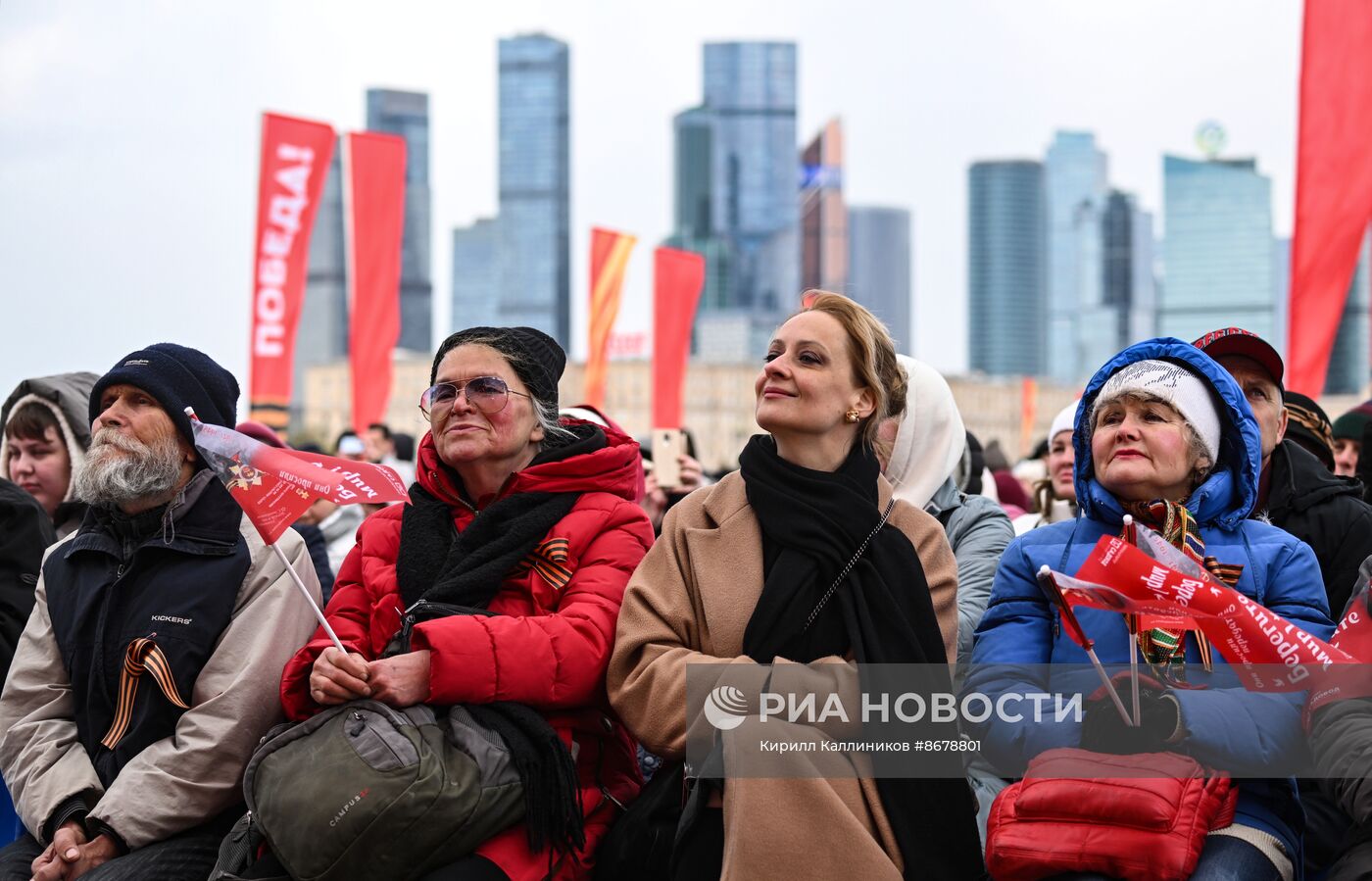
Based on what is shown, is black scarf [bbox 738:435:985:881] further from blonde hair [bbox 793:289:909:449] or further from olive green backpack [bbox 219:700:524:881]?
olive green backpack [bbox 219:700:524:881]

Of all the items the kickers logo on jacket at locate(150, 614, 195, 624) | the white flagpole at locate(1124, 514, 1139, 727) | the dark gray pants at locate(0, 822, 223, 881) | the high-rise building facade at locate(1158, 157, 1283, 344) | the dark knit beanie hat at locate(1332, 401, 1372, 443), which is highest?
the high-rise building facade at locate(1158, 157, 1283, 344)

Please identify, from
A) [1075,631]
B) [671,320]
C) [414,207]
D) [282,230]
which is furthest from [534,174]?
[1075,631]

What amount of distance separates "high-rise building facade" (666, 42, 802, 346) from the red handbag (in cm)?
18333

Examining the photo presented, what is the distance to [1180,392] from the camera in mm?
3971

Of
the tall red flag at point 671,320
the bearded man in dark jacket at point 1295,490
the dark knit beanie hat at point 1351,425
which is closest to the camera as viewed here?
the bearded man in dark jacket at point 1295,490

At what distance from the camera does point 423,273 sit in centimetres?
17788

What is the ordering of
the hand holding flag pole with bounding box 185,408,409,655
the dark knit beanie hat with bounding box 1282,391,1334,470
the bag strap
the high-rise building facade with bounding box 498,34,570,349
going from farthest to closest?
the high-rise building facade with bounding box 498,34,570,349
the dark knit beanie hat with bounding box 1282,391,1334,470
the hand holding flag pole with bounding box 185,408,409,655
the bag strap

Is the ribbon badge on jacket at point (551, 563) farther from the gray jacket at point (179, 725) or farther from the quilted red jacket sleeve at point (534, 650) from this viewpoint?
the gray jacket at point (179, 725)

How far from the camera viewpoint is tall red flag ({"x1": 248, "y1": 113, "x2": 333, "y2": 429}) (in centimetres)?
1347

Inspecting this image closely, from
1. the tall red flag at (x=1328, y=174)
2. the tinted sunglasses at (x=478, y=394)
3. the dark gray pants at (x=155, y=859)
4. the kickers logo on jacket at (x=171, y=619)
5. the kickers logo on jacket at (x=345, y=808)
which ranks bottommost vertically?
the dark gray pants at (x=155, y=859)

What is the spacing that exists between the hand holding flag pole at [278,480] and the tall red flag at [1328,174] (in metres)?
4.76

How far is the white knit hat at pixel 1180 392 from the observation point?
156 inches

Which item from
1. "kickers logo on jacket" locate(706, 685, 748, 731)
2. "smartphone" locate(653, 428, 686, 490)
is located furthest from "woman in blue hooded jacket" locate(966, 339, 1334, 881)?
"smartphone" locate(653, 428, 686, 490)

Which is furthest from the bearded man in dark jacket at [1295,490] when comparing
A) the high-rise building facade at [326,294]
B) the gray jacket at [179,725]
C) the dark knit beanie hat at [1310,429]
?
the high-rise building facade at [326,294]
